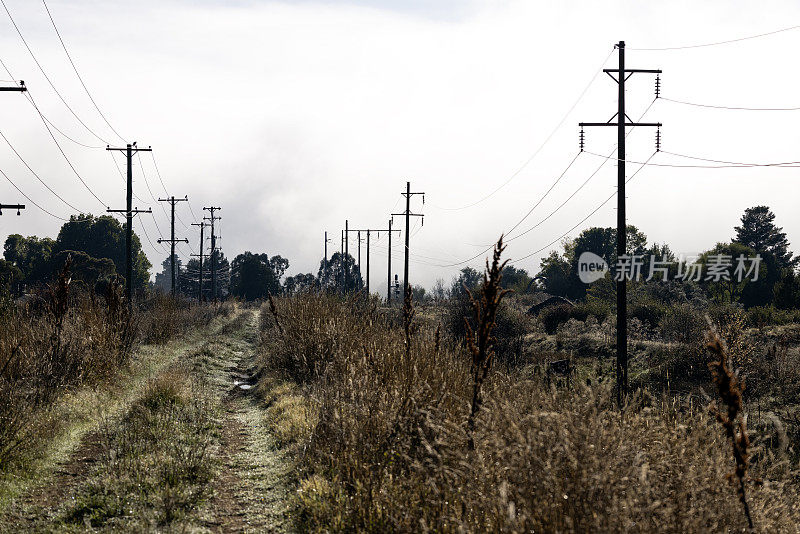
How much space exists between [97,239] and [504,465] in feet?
242

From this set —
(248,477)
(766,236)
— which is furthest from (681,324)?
(766,236)

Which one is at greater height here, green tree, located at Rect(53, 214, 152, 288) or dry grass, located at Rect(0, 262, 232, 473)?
green tree, located at Rect(53, 214, 152, 288)

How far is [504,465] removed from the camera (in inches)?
184

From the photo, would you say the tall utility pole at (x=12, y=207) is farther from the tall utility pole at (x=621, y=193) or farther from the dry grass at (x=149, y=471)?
the tall utility pole at (x=621, y=193)

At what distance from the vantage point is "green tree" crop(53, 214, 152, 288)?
226ft

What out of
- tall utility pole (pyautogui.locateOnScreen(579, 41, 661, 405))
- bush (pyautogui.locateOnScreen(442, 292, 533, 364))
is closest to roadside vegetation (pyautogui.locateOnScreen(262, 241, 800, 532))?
tall utility pole (pyautogui.locateOnScreen(579, 41, 661, 405))

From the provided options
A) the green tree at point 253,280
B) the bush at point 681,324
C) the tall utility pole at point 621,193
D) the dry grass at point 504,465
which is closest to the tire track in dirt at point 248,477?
the dry grass at point 504,465

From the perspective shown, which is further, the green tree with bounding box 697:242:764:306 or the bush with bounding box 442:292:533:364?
the green tree with bounding box 697:242:764:306

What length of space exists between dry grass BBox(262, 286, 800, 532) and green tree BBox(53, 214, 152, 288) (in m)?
66.2

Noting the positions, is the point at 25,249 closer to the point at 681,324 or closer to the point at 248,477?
the point at 681,324

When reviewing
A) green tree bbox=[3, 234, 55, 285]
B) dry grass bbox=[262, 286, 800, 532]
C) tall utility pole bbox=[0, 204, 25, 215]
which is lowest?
dry grass bbox=[262, 286, 800, 532]

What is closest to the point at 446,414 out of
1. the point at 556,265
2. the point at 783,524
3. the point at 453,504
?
the point at 453,504

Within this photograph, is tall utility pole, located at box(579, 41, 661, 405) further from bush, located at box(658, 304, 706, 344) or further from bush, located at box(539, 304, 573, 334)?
bush, located at box(539, 304, 573, 334)

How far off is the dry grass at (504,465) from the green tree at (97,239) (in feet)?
217
